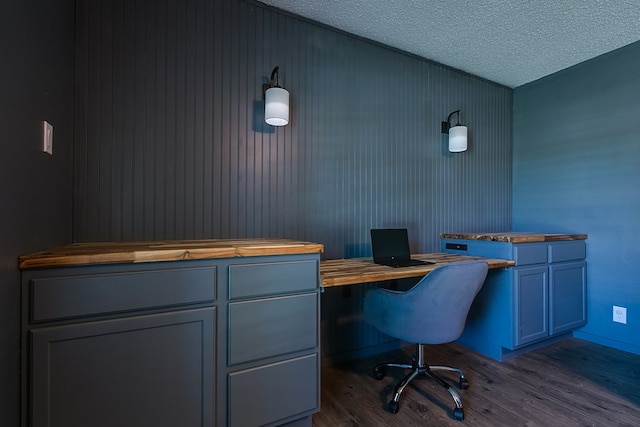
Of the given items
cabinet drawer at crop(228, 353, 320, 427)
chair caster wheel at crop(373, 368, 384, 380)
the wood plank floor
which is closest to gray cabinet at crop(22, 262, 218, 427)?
cabinet drawer at crop(228, 353, 320, 427)

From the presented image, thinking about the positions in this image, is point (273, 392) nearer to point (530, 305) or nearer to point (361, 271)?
point (361, 271)

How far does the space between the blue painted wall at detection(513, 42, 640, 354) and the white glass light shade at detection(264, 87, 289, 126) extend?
2618mm

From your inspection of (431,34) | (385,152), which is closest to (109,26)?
(385,152)

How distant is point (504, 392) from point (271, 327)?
150 centimetres

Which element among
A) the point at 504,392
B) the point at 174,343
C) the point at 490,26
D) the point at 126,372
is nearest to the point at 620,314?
the point at 504,392

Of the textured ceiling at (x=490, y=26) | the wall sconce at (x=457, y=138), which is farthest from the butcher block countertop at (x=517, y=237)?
the textured ceiling at (x=490, y=26)

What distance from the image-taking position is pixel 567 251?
250 cm

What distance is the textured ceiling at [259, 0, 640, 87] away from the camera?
195cm

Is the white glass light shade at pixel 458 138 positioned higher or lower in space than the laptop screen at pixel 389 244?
higher

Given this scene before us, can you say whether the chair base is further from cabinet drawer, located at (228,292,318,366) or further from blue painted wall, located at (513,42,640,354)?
blue painted wall, located at (513,42,640,354)

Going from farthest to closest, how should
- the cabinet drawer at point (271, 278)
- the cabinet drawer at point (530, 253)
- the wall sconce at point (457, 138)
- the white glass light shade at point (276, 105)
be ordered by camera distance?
the wall sconce at point (457, 138) < the cabinet drawer at point (530, 253) < the white glass light shade at point (276, 105) < the cabinet drawer at point (271, 278)

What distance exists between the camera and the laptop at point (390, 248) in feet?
6.61

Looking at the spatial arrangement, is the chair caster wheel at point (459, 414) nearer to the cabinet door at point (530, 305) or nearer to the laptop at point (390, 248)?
the laptop at point (390, 248)

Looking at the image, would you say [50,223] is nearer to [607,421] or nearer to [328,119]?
[328,119]
